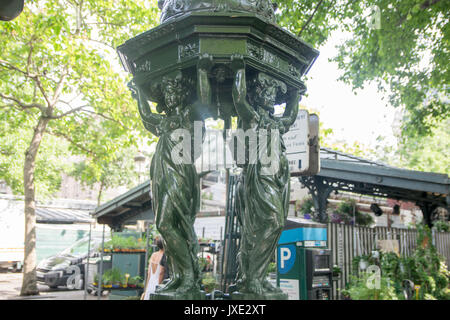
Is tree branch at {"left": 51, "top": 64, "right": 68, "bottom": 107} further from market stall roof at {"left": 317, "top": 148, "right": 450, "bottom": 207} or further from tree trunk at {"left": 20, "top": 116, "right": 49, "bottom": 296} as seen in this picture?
market stall roof at {"left": 317, "top": 148, "right": 450, "bottom": 207}

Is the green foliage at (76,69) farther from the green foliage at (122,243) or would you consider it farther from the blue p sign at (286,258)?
the blue p sign at (286,258)

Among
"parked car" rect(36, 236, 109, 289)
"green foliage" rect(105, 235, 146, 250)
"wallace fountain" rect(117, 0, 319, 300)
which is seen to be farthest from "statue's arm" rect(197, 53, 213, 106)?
"parked car" rect(36, 236, 109, 289)

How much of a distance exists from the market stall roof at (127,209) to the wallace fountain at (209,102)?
31.9 ft

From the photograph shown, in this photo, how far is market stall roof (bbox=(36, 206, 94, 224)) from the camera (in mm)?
25344

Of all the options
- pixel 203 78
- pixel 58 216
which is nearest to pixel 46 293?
pixel 203 78

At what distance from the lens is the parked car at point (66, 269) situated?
13797 mm

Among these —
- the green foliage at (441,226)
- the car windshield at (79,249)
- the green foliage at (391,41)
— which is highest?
the green foliage at (391,41)

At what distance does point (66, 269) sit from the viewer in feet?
45.8

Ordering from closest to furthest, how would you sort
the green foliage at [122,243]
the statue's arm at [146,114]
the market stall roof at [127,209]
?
the statue's arm at [146,114], the green foliage at [122,243], the market stall roof at [127,209]

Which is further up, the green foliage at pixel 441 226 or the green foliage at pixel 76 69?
the green foliage at pixel 76 69

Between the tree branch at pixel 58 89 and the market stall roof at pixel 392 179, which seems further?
the tree branch at pixel 58 89

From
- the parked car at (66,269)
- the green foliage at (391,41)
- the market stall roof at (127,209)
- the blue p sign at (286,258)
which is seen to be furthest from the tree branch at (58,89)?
the blue p sign at (286,258)

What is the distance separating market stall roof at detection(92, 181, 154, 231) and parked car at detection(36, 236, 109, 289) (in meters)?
0.91

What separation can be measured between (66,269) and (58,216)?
13.8 m
